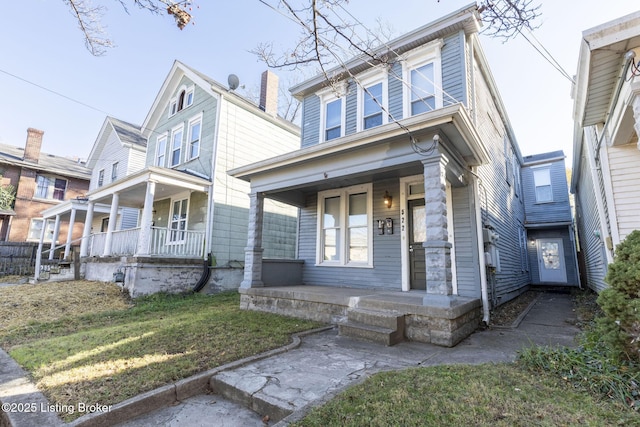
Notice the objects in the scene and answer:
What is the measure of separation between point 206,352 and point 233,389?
3.52 feet

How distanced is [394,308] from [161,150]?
12356 mm

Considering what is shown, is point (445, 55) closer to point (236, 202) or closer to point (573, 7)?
point (573, 7)

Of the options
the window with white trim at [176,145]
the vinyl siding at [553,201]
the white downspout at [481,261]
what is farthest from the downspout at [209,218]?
the vinyl siding at [553,201]

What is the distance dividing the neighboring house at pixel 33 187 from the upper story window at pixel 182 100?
948cm

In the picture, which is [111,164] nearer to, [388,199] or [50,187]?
[50,187]

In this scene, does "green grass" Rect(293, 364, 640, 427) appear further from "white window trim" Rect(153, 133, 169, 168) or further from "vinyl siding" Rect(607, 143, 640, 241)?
"white window trim" Rect(153, 133, 169, 168)

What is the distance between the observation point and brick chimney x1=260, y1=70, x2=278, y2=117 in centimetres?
1244

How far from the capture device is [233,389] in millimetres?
2846

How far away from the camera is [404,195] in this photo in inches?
266

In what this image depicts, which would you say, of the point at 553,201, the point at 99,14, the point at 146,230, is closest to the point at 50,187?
the point at 146,230

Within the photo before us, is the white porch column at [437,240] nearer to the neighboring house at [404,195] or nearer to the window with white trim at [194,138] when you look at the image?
the neighboring house at [404,195]

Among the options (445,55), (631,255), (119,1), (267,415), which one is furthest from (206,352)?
(445,55)

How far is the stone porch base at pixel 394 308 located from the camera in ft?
13.9

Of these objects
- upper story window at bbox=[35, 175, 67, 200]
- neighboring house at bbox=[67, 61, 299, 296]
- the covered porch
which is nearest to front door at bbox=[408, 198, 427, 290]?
the covered porch
